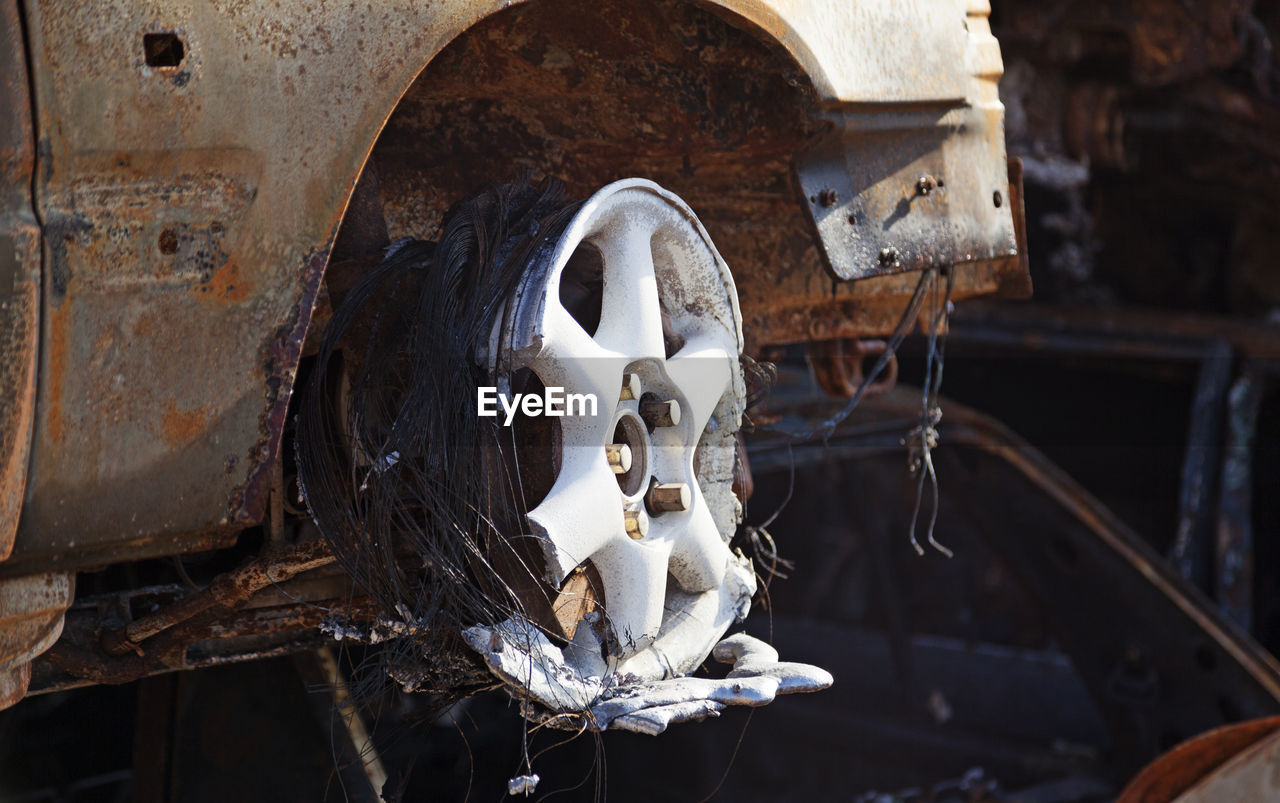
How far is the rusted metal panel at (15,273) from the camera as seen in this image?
1206mm

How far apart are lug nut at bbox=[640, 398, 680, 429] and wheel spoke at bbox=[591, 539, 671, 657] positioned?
171 millimetres

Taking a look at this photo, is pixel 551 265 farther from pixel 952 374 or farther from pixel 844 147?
pixel 952 374

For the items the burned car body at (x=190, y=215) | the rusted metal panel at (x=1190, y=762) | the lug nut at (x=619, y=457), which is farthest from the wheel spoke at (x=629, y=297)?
the rusted metal panel at (x=1190, y=762)

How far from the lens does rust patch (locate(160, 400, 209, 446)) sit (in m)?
1.33

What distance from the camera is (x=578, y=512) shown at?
4.66ft

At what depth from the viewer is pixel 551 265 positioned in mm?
1426

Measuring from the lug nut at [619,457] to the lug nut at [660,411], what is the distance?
3.3 inches

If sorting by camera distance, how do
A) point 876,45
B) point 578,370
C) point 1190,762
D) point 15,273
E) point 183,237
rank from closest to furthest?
point 15,273 < point 183,237 < point 578,370 < point 876,45 < point 1190,762

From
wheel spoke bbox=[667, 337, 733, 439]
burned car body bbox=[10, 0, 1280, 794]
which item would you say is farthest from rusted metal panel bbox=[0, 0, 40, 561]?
wheel spoke bbox=[667, 337, 733, 439]

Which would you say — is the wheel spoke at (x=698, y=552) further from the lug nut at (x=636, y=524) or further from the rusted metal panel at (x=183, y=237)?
the rusted metal panel at (x=183, y=237)

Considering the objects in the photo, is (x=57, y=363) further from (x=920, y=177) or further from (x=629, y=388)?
(x=920, y=177)

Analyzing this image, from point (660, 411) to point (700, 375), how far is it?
9 centimetres

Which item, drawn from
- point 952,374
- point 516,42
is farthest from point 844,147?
point 952,374

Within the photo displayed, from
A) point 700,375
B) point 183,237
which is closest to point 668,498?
point 700,375
